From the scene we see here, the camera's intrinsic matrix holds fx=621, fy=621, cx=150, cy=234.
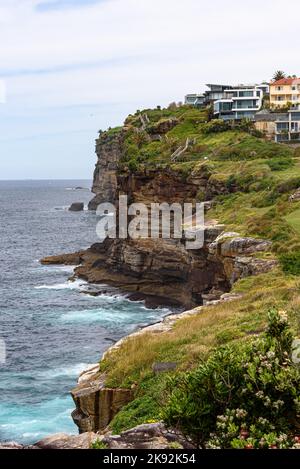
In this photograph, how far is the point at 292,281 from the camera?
21.9m

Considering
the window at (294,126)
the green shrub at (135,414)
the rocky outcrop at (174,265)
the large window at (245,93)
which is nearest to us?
the green shrub at (135,414)

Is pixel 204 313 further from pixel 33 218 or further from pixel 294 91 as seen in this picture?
pixel 33 218

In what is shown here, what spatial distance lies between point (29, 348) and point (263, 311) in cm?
2339

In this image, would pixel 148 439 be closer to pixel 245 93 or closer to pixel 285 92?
pixel 245 93

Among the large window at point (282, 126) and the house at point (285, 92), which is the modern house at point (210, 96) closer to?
the house at point (285, 92)

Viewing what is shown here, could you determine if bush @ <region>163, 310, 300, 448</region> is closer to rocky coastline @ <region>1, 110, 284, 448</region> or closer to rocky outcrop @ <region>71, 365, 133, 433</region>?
rocky coastline @ <region>1, 110, 284, 448</region>

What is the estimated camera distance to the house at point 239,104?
8162 cm

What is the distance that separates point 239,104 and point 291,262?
202 ft

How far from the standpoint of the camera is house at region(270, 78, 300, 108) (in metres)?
86.0

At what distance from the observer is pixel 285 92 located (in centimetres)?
8681

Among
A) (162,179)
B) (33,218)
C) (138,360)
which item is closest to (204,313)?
(138,360)

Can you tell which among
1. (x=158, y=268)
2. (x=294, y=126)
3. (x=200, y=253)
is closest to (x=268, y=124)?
(x=294, y=126)

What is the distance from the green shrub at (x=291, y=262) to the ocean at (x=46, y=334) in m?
10.9

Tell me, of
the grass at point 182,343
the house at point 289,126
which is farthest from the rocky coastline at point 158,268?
the house at point 289,126
